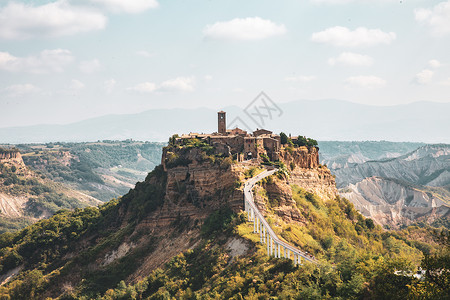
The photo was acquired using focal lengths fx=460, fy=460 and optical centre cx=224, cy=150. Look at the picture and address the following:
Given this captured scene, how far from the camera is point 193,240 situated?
7425cm

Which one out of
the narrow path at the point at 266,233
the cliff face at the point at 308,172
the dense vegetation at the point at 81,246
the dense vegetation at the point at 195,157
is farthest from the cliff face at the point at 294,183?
the dense vegetation at the point at 81,246

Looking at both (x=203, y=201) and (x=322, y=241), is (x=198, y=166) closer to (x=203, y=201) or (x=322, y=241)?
(x=203, y=201)

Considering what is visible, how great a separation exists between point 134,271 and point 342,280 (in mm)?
44613

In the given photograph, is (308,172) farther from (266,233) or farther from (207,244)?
(266,233)

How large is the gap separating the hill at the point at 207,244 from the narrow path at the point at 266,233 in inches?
45.0

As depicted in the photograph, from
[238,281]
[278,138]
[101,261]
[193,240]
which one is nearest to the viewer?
[238,281]

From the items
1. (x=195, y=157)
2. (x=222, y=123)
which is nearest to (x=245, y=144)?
(x=195, y=157)

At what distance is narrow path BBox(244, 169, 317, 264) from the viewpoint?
5473cm

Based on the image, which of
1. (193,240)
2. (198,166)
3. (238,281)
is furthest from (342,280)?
(198,166)

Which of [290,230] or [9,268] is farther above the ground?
[290,230]

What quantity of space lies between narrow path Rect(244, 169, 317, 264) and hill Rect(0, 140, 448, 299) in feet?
3.75

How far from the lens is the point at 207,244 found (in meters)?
69.4

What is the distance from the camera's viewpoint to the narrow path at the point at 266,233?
2155 inches

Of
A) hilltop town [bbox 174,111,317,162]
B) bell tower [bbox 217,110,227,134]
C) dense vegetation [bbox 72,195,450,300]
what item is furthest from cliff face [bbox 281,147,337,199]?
bell tower [bbox 217,110,227,134]
